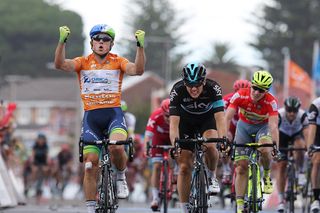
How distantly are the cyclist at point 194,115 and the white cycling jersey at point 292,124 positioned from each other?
4.78 meters

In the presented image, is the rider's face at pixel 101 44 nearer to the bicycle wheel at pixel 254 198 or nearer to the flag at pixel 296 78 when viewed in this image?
the bicycle wheel at pixel 254 198

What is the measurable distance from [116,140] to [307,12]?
275 ft

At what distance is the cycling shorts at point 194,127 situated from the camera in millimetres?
16047

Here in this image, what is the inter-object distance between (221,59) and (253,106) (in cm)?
11403

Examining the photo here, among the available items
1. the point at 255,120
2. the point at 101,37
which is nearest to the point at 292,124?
the point at 255,120

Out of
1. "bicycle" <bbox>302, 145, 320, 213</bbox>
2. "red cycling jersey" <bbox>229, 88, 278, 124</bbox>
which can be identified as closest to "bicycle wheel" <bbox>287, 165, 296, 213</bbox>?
"bicycle" <bbox>302, 145, 320, 213</bbox>

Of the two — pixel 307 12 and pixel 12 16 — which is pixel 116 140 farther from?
pixel 12 16

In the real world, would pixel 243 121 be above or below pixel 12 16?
below

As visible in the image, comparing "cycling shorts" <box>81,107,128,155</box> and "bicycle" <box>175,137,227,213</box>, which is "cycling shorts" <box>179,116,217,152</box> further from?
"cycling shorts" <box>81,107,128,155</box>

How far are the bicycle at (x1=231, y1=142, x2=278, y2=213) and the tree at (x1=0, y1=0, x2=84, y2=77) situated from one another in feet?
342

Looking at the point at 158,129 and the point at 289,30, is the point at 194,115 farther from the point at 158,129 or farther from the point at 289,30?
the point at 289,30

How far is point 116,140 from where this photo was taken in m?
15.3

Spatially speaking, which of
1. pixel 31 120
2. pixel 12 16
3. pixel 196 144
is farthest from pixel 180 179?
pixel 12 16

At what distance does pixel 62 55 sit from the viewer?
1560 centimetres
